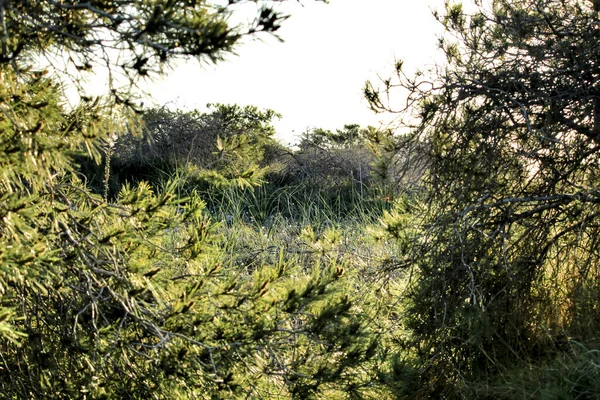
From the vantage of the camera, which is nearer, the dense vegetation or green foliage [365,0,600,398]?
the dense vegetation

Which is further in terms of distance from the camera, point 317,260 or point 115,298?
point 317,260

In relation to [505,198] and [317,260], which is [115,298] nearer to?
[317,260]

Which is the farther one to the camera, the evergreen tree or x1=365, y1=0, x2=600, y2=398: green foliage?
x1=365, y1=0, x2=600, y2=398: green foliage

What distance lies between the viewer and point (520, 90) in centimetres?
360

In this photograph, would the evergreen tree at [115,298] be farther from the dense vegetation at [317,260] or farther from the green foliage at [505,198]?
the green foliage at [505,198]

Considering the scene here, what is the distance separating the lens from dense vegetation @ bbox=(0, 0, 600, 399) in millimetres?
2568

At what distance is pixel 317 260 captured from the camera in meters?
3.77

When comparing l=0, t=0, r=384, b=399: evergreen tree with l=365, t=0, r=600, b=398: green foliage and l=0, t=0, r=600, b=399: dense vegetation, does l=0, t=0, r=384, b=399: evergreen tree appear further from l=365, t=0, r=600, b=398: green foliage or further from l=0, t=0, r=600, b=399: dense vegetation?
l=365, t=0, r=600, b=398: green foliage

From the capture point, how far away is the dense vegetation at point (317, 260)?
2.57m

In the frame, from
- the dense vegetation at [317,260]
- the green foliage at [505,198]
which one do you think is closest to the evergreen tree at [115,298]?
the dense vegetation at [317,260]

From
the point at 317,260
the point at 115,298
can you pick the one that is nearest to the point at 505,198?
the point at 317,260

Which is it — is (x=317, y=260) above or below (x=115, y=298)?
above

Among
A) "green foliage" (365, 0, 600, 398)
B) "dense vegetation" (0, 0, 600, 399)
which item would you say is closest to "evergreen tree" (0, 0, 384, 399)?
"dense vegetation" (0, 0, 600, 399)

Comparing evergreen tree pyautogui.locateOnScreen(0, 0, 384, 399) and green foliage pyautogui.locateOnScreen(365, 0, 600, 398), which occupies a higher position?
green foliage pyautogui.locateOnScreen(365, 0, 600, 398)
